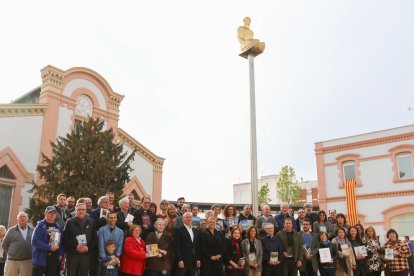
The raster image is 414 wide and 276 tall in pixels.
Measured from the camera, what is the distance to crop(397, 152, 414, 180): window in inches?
965

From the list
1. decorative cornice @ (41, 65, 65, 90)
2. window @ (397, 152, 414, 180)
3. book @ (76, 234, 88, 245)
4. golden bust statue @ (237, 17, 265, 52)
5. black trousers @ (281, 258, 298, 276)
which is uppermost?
decorative cornice @ (41, 65, 65, 90)

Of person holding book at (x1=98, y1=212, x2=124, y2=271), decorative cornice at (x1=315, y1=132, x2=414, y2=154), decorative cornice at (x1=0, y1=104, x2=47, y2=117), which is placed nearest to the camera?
person holding book at (x1=98, y1=212, x2=124, y2=271)

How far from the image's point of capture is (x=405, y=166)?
24.7 metres

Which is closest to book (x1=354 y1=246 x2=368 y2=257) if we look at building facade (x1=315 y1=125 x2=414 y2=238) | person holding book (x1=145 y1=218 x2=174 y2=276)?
person holding book (x1=145 y1=218 x2=174 y2=276)

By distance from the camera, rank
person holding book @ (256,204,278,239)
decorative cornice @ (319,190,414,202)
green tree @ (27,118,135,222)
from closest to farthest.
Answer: person holding book @ (256,204,278,239), green tree @ (27,118,135,222), decorative cornice @ (319,190,414,202)

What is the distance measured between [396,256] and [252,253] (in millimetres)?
4213

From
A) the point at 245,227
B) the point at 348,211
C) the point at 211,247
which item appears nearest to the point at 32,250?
the point at 211,247

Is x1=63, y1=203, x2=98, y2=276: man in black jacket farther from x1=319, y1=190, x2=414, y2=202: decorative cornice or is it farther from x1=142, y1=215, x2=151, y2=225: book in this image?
x1=319, y1=190, x2=414, y2=202: decorative cornice

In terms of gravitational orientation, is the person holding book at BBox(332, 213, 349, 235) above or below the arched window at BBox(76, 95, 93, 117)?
below

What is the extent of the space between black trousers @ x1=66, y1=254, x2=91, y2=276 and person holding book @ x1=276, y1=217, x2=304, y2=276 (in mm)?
4801

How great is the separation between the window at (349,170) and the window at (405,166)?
9.66 ft

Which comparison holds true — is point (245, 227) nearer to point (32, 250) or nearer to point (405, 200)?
point (32, 250)

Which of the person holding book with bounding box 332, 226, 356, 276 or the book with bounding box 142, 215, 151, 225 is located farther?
the person holding book with bounding box 332, 226, 356, 276

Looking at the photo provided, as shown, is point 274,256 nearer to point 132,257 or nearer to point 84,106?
point 132,257
